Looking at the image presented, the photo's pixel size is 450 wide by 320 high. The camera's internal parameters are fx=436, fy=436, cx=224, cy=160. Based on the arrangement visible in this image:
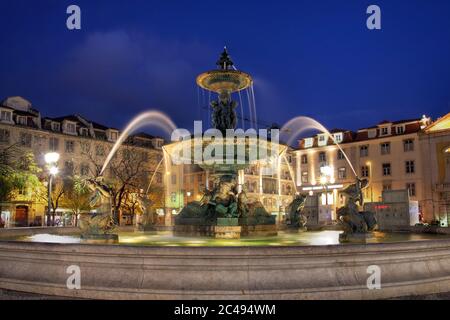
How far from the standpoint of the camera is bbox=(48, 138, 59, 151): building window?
5231 cm

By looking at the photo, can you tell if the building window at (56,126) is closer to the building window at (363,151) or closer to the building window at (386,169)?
the building window at (363,151)

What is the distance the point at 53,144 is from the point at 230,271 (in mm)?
50778

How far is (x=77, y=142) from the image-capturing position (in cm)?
5506

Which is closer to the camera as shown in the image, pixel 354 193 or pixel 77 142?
pixel 354 193

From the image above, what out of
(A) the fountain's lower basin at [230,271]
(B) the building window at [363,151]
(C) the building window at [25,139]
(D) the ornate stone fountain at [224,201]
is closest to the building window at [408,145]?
(B) the building window at [363,151]

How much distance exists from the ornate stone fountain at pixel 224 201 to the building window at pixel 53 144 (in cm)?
A: 4227

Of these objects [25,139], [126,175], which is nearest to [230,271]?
[126,175]

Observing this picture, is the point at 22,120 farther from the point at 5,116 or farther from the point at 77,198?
the point at 77,198

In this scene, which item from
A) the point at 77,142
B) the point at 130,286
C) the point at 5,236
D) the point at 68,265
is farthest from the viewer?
the point at 77,142

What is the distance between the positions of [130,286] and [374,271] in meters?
3.88

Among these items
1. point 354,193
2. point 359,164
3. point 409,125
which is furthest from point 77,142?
point 354,193

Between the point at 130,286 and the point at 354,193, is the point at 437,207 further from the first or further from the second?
the point at 130,286

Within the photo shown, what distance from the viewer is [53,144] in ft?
173
